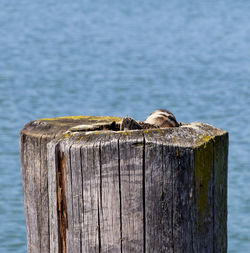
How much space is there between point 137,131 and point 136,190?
219mm

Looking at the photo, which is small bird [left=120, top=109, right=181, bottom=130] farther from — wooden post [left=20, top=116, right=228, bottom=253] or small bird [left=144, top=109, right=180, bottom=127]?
wooden post [left=20, top=116, right=228, bottom=253]

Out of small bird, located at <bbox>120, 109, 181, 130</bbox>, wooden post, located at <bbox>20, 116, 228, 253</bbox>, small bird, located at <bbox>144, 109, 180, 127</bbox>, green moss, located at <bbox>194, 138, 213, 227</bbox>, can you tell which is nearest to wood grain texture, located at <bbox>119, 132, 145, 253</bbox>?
wooden post, located at <bbox>20, 116, 228, 253</bbox>

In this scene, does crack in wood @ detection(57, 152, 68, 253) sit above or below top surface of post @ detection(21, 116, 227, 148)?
below

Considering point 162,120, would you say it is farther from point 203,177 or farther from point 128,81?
point 128,81

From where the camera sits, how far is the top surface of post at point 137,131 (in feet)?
6.51

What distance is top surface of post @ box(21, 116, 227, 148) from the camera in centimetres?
198

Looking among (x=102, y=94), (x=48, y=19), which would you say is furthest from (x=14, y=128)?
(x=48, y=19)

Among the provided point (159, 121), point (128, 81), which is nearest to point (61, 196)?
point (159, 121)

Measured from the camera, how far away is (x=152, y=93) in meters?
14.2

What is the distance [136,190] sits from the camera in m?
1.94

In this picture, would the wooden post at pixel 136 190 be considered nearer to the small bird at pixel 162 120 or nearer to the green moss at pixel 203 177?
the green moss at pixel 203 177

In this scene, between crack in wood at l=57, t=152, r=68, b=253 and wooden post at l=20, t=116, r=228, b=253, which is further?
crack in wood at l=57, t=152, r=68, b=253

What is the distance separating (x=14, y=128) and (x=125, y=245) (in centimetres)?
992

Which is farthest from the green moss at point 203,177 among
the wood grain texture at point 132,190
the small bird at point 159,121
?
the small bird at point 159,121
